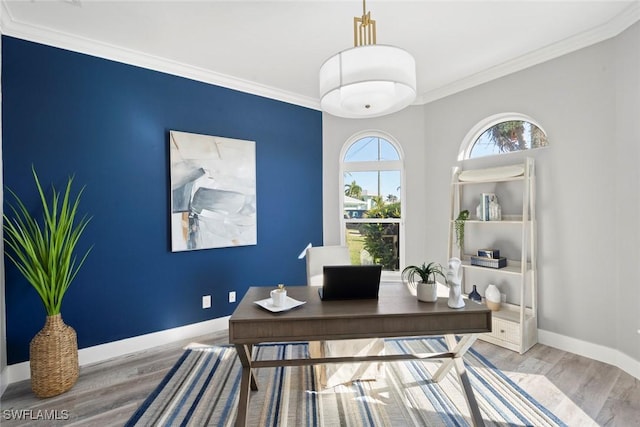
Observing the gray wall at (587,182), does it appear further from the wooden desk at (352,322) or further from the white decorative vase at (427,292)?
the white decorative vase at (427,292)

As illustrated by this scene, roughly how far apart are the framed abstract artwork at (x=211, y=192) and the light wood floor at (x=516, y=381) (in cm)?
108

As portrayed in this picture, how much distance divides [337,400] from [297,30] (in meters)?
2.74

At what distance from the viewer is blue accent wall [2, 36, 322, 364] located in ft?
7.75

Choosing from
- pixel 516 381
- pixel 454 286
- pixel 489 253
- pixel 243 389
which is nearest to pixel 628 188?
pixel 489 253

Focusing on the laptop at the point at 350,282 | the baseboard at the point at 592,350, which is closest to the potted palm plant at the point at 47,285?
the laptop at the point at 350,282

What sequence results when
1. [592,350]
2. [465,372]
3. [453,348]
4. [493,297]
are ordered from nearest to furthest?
[465,372] < [453,348] < [592,350] < [493,297]

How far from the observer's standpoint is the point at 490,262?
295 centimetres

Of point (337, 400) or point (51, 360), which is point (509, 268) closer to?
point (337, 400)

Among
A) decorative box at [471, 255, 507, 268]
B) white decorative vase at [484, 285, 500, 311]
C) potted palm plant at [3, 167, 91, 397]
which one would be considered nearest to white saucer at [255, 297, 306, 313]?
potted palm plant at [3, 167, 91, 397]

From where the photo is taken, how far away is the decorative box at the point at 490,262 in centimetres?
292

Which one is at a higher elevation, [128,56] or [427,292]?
[128,56]

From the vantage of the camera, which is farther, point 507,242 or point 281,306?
point 507,242

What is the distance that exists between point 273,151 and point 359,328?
2.57 m

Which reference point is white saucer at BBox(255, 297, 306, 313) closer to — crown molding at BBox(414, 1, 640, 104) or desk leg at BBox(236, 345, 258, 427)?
desk leg at BBox(236, 345, 258, 427)
